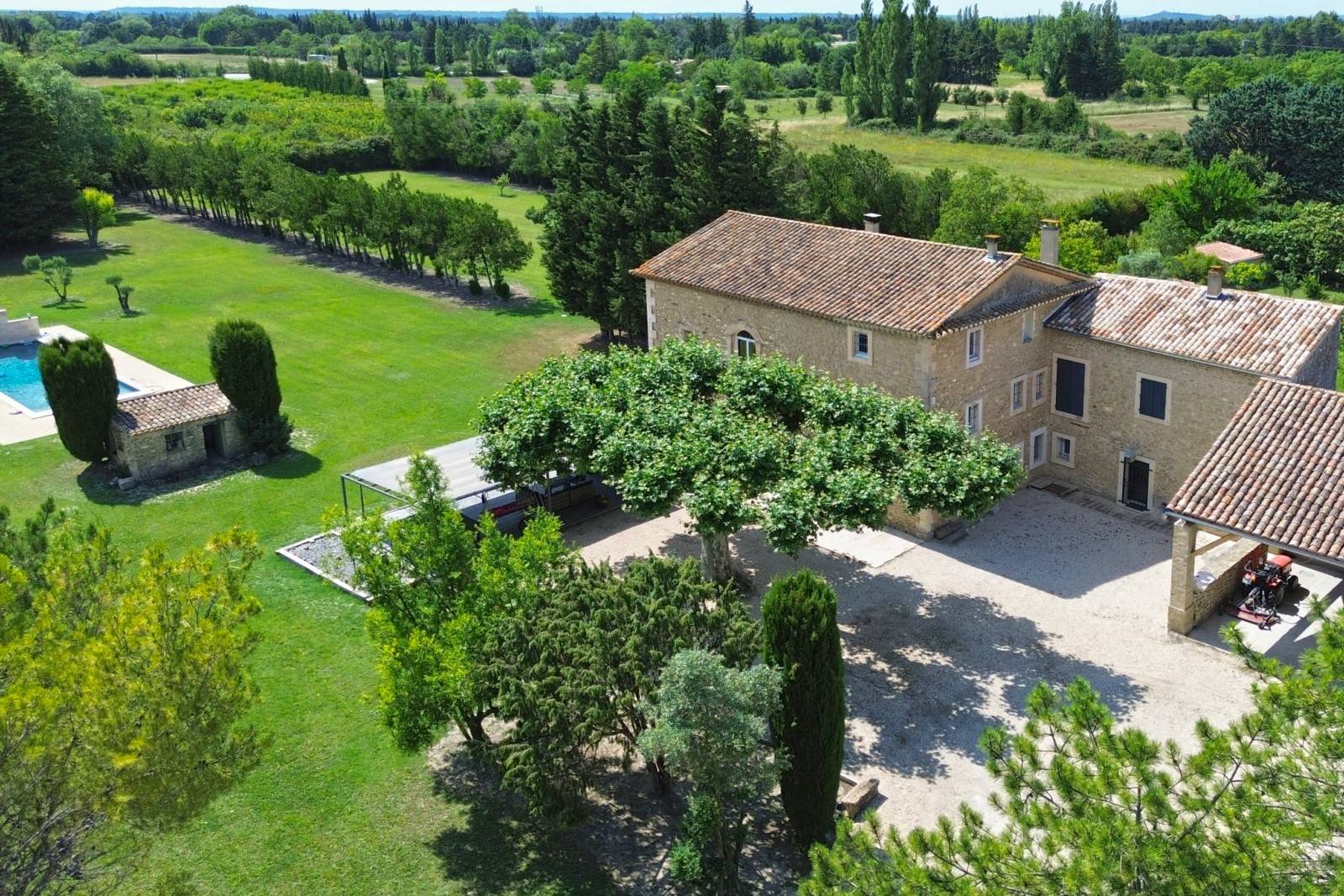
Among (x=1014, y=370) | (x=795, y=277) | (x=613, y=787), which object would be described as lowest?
(x=613, y=787)

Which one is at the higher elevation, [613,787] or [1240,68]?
[1240,68]

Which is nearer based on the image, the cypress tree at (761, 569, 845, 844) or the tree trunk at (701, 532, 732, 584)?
the cypress tree at (761, 569, 845, 844)

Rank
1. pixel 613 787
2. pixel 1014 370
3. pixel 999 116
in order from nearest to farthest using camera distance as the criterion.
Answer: pixel 613 787, pixel 1014 370, pixel 999 116

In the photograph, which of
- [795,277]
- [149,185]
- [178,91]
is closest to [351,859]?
[795,277]

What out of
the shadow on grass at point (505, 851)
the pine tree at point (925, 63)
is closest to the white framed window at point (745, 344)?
the shadow on grass at point (505, 851)

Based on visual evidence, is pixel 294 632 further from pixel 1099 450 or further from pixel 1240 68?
pixel 1240 68

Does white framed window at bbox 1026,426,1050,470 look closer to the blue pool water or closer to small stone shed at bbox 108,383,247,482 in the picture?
small stone shed at bbox 108,383,247,482

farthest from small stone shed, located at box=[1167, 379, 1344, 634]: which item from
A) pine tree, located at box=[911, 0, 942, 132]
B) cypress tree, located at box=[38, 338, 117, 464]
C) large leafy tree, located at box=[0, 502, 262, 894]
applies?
pine tree, located at box=[911, 0, 942, 132]

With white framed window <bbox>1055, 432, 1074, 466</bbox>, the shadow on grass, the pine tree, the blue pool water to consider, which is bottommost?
the shadow on grass
